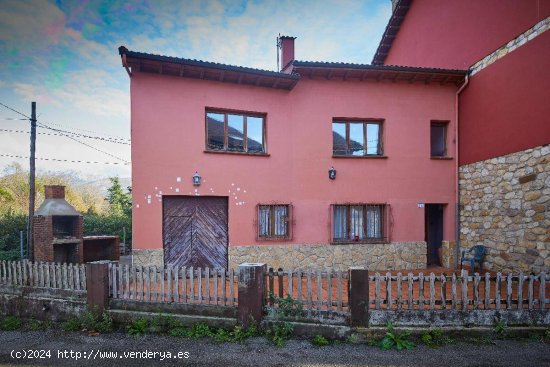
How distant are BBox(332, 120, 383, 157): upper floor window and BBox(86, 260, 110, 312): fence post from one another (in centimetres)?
770

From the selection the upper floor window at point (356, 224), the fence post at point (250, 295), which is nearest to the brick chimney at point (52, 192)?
the fence post at point (250, 295)

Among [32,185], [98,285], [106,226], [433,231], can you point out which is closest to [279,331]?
[98,285]

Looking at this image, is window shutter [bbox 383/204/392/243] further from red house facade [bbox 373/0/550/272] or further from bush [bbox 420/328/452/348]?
bush [bbox 420/328/452/348]

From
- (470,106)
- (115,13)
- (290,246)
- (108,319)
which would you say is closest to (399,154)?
(470,106)

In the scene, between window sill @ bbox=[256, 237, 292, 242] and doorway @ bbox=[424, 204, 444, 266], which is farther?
doorway @ bbox=[424, 204, 444, 266]

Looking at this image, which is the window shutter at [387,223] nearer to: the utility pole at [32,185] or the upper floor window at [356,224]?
the upper floor window at [356,224]

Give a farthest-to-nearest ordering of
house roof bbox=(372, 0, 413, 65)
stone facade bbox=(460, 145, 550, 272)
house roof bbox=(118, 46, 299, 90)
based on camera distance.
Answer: house roof bbox=(372, 0, 413, 65) < house roof bbox=(118, 46, 299, 90) < stone facade bbox=(460, 145, 550, 272)

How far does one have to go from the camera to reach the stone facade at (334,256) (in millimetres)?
9836

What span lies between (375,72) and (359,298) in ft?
25.8

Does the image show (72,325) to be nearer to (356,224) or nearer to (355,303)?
(355,303)

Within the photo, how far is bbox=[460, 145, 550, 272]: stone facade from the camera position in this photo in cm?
803

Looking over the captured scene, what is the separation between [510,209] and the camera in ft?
29.5

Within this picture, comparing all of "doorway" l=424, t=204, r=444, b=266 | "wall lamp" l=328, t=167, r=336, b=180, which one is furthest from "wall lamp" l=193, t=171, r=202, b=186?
"doorway" l=424, t=204, r=444, b=266

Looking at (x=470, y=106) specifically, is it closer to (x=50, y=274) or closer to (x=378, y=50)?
(x=378, y=50)
